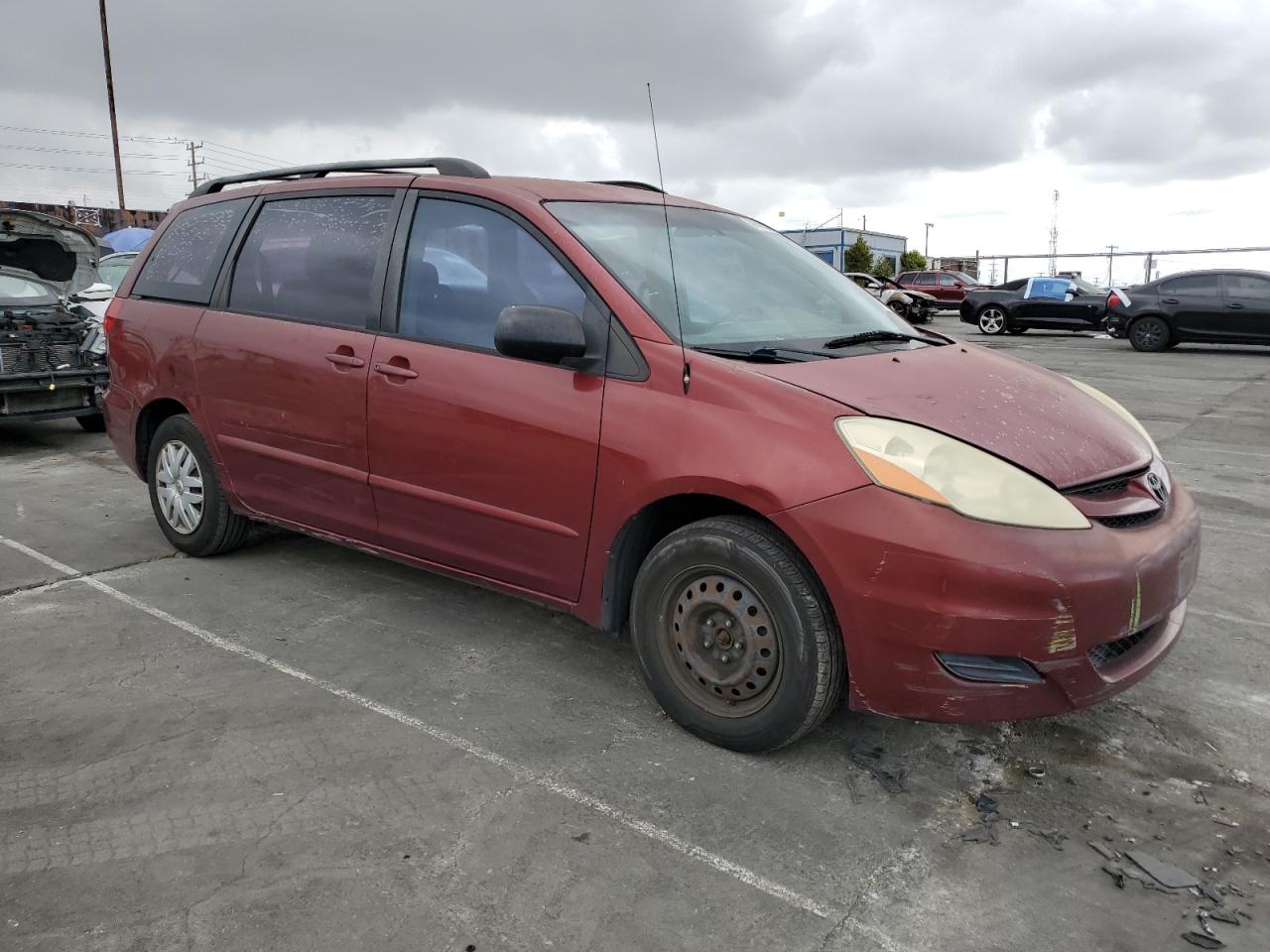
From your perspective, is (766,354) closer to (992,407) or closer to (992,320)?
(992,407)

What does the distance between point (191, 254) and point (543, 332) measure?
2.62 metres

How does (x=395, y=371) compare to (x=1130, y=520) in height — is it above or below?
above

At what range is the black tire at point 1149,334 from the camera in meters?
17.5

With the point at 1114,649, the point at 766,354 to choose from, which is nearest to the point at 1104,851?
the point at 1114,649

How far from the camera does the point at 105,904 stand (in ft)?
7.58

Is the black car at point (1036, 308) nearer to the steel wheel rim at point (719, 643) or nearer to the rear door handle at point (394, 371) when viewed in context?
the rear door handle at point (394, 371)

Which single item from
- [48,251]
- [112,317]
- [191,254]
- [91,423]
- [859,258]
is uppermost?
[859,258]

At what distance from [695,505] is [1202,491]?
5057mm

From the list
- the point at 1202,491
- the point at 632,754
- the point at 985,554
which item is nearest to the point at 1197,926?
the point at 985,554

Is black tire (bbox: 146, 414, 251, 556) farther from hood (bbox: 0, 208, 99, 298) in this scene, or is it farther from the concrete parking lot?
hood (bbox: 0, 208, 99, 298)

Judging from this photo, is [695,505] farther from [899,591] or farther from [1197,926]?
[1197,926]

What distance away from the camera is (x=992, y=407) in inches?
118

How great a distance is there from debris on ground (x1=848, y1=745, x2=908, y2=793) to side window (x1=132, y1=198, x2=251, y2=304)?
139 inches

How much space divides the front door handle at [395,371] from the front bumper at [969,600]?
1595mm
